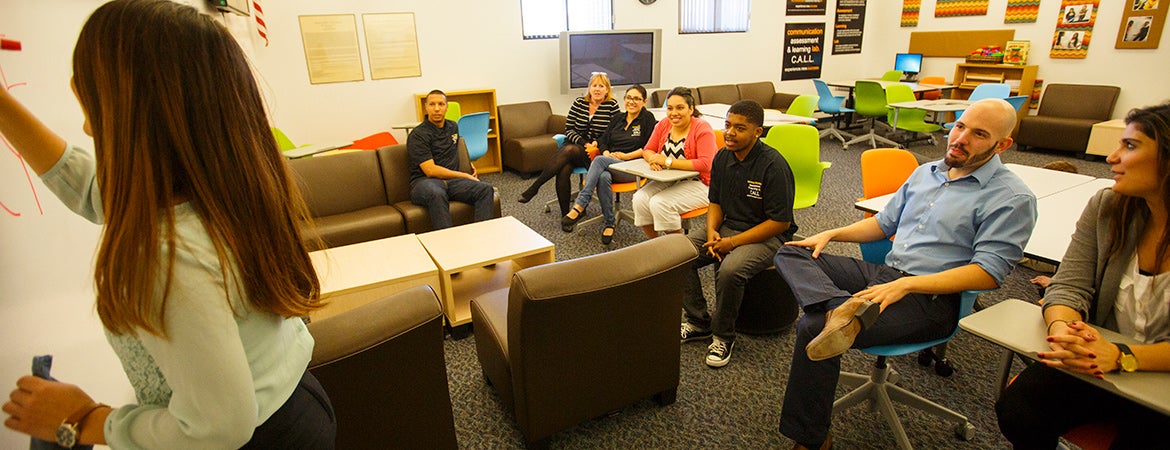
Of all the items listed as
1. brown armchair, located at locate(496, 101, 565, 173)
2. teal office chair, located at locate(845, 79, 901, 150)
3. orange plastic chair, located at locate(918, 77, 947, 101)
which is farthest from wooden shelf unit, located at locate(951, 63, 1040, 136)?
brown armchair, located at locate(496, 101, 565, 173)

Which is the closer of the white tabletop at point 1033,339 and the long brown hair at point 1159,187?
the white tabletop at point 1033,339

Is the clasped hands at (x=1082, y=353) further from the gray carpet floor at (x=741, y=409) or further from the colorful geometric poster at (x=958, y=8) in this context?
the colorful geometric poster at (x=958, y=8)

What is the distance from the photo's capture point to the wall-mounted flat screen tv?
6242 mm

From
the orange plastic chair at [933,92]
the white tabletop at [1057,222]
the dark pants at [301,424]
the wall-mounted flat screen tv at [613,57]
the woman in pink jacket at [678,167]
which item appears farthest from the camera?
the orange plastic chair at [933,92]

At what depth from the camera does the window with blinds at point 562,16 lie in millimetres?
6316

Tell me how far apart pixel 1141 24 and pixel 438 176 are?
7.69 m

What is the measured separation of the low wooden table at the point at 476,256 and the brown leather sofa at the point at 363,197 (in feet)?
2.08

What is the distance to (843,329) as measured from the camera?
1.63 metres

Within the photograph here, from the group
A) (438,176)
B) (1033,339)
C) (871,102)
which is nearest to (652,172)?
(438,176)

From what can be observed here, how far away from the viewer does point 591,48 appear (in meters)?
6.32

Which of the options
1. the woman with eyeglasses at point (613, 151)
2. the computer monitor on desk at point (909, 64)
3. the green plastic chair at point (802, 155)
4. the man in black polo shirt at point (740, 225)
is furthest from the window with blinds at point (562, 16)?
the computer monitor on desk at point (909, 64)

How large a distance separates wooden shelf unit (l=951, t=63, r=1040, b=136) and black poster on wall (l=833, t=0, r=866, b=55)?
5.32 feet

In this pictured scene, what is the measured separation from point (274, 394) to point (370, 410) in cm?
68

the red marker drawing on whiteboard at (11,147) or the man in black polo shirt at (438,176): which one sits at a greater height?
the red marker drawing on whiteboard at (11,147)
